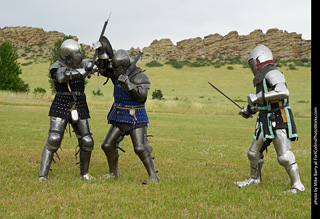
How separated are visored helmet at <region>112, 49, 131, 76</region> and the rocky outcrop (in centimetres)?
10459

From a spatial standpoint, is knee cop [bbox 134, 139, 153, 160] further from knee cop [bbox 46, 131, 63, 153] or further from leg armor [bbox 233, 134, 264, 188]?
leg armor [bbox 233, 134, 264, 188]

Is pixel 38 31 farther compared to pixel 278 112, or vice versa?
pixel 38 31

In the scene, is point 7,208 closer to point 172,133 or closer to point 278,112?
point 278,112

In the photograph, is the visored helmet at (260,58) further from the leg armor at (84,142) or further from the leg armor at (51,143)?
the leg armor at (51,143)

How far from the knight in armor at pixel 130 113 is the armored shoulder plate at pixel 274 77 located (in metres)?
2.17

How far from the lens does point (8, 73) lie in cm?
3734

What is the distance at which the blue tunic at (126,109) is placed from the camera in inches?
241

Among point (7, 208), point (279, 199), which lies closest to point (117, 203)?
point (7, 208)

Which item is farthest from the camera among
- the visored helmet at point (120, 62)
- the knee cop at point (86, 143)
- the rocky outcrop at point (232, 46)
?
the rocky outcrop at point (232, 46)

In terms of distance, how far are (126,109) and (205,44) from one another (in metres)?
127

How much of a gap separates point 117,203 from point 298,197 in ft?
9.57

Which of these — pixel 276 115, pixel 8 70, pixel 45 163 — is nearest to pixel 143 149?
pixel 45 163

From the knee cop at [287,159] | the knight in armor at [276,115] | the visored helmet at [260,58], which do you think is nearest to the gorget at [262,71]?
the knight in armor at [276,115]

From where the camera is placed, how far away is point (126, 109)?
621 cm
